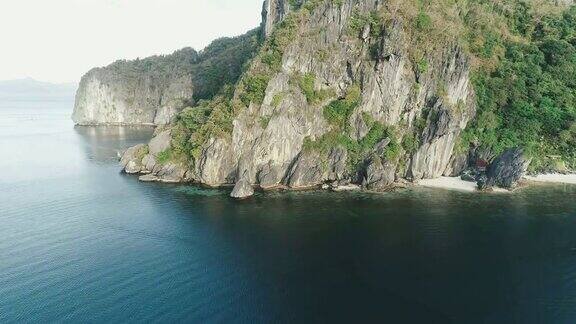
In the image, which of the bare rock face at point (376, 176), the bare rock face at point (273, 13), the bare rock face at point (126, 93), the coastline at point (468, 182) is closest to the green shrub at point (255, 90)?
the bare rock face at point (376, 176)

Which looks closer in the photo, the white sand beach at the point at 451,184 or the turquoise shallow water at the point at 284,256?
the turquoise shallow water at the point at 284,256

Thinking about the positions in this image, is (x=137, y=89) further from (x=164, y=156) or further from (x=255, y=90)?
(x=255, y=90)

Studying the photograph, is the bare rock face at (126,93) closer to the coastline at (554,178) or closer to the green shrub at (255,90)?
the green shrub at (255,90)

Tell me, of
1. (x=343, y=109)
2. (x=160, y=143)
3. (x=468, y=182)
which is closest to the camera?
(x=468, y=182)

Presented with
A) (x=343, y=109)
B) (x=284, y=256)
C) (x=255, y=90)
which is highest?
(x=255, y=90)

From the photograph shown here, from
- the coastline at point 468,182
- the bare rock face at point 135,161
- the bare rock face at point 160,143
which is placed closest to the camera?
the coastline at point 468,182

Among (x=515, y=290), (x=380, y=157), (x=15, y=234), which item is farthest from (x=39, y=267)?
(x=380, y=157)

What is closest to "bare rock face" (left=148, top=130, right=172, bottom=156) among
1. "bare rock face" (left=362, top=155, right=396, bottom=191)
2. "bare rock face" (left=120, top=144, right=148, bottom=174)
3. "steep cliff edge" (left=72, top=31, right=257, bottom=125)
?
"bare rock face" (left=120, top=144, right=148, bottom=174)

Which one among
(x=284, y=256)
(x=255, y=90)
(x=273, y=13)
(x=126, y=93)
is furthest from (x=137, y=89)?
(x=284, y=256)
